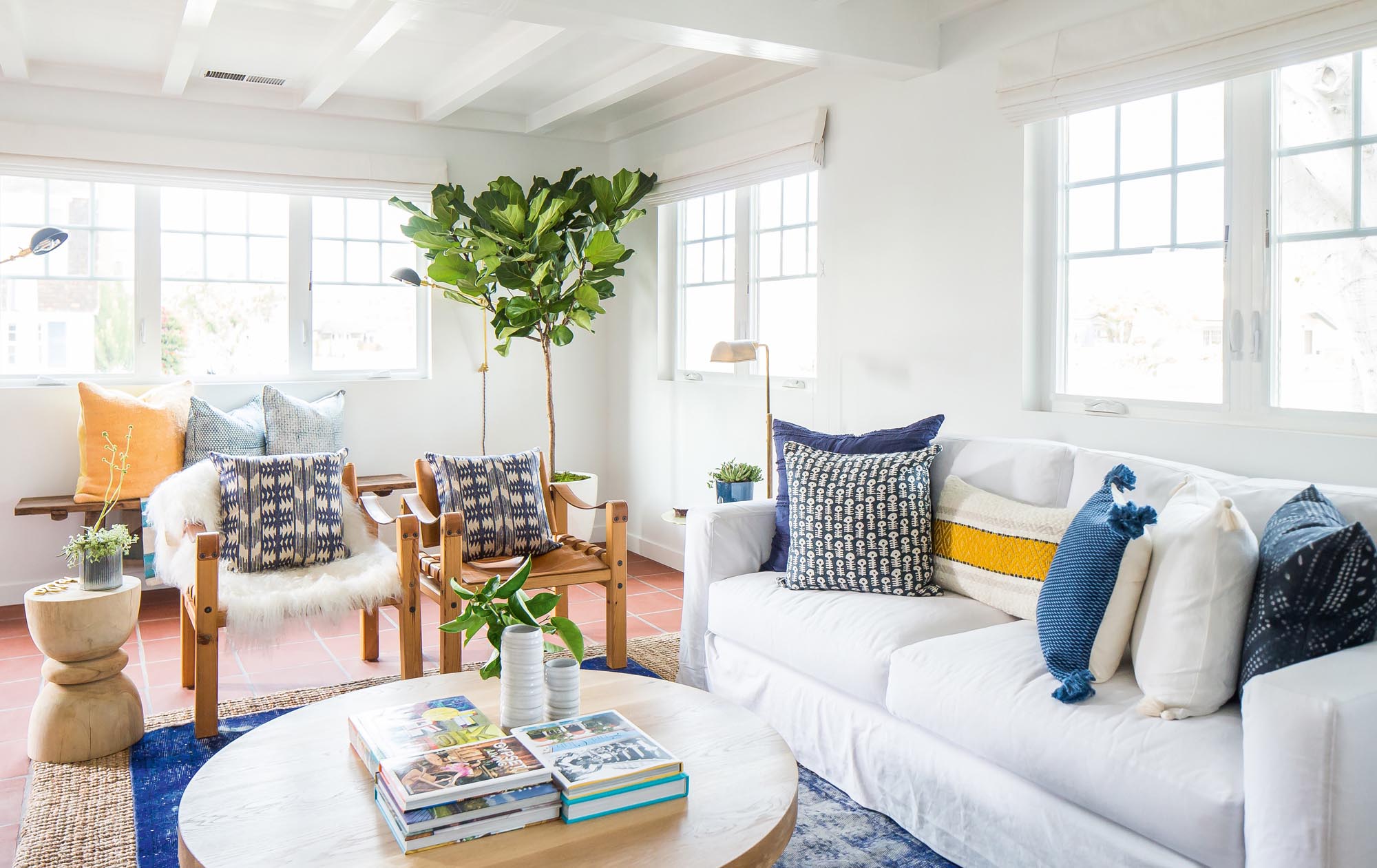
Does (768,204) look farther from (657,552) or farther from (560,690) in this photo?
(560,690)

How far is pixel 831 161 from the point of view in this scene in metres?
4.23

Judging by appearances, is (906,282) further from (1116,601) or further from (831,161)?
(1116,601)

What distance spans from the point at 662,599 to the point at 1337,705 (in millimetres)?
3470

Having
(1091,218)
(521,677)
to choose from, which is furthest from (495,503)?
(1091,218)

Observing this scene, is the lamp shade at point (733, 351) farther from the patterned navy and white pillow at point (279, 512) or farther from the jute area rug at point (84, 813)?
the jute area rug at point (84, 813)

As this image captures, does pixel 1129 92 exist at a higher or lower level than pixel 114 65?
lower

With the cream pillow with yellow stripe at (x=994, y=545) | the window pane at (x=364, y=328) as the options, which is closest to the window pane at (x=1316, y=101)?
the cream pillow with yellow stripe at (x=994, y=545)

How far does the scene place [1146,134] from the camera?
312 cm

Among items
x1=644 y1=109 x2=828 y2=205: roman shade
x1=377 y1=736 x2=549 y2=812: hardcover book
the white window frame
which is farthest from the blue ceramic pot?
x1=377 y1=736 x2=549 y2=812: hardcover book

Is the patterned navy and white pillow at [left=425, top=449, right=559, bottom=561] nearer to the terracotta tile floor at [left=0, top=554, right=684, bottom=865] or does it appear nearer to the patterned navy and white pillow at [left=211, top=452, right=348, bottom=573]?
the patterned navy and white pillow at [left=211, top=452, right=348, bottom=573]

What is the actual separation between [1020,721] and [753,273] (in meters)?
3.16

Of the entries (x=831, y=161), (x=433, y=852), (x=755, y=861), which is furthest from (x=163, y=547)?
(x=831, y=161)

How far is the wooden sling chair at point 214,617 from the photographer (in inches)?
Answer: 117

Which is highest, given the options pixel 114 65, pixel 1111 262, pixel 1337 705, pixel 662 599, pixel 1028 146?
pixel 114 65
